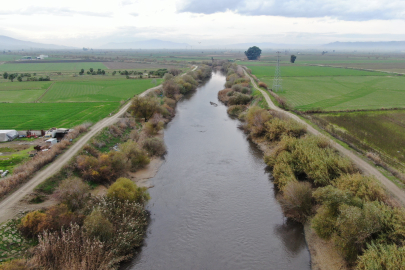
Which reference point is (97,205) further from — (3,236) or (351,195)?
(351,195)

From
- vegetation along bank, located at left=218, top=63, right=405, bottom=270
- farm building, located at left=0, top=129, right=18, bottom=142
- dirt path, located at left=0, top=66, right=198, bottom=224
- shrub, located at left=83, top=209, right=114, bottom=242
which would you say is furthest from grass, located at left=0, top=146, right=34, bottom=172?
vegetation along bank, located at left=218, top=63, right=405, bottom=270

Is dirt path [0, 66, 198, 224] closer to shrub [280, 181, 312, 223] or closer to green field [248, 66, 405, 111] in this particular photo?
shrub [280, 181, 312, 223]

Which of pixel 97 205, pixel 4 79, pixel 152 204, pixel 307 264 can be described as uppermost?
pixel 4 79

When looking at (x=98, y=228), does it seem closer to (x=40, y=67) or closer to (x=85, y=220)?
(x=85, y=220)

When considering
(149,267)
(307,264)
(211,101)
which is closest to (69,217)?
(149,267)

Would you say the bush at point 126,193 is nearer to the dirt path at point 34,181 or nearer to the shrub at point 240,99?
the dirt path at point 34,181

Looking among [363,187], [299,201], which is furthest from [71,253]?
[363,187]
